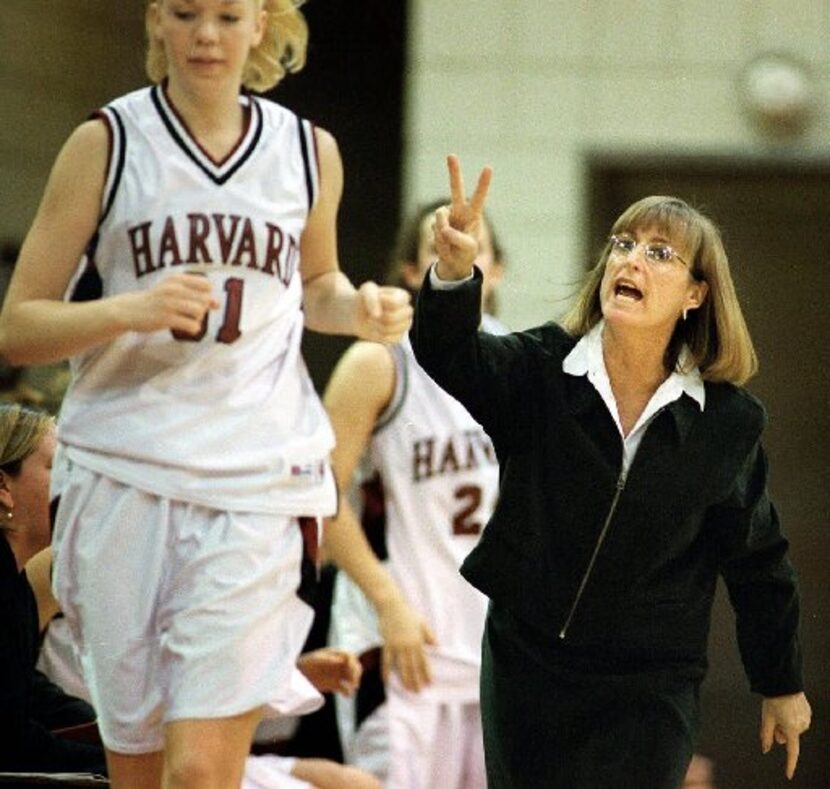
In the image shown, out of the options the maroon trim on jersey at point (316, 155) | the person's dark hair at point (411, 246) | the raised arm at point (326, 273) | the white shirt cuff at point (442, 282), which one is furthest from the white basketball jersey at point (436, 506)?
the white shirt cuff at point (442, 282)

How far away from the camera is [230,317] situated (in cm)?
274

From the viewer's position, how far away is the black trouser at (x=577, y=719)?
2.82 m

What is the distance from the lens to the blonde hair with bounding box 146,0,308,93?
2.89 meters

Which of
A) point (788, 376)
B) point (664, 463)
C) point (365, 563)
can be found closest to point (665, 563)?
point (664, 463)

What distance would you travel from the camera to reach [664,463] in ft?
9.20

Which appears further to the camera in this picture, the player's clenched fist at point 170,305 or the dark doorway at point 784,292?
the dark doorway at point 784,292

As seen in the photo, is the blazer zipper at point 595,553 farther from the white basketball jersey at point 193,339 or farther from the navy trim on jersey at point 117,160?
the navy trim on jersey at point 117,160

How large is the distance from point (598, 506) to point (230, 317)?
55 cm

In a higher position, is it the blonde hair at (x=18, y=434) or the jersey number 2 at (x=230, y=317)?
the jersey number 2 at (x=230, y=317)

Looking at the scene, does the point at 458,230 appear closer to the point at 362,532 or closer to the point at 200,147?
the point at 200,147

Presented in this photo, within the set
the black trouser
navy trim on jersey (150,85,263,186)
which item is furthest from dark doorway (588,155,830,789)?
navy trim on jersey (150,85,263,186)

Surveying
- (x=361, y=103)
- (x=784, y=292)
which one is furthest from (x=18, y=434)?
(x=784, y=292)

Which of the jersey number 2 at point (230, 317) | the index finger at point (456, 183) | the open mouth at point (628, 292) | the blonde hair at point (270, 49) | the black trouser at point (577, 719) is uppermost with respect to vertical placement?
the blonde hair at point (270, 49)

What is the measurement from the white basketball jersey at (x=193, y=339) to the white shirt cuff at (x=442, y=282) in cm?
23
